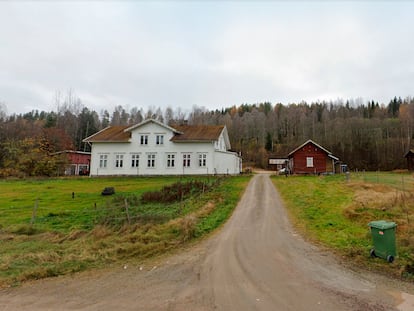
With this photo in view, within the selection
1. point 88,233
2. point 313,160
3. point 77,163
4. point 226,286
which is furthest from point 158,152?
point 226,286

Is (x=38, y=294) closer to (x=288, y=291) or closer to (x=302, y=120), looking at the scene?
(x=288, y=291)

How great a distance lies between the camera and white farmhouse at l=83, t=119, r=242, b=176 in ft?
106

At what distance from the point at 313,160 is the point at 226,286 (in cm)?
3340

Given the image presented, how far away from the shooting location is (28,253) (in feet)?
26.1

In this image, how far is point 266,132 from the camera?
84.8 meters

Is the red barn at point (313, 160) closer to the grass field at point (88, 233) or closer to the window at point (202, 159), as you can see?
the window at point (202, 159)

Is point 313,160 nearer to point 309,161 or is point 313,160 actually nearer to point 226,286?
point 309,161

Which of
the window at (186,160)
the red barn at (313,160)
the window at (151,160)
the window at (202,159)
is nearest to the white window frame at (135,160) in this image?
the window at (151,160)

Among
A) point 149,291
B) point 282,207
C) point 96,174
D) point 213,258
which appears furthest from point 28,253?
point 96,174

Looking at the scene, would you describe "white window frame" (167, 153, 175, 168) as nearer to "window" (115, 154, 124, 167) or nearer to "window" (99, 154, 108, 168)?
"window" (115, 154, 124, 167)

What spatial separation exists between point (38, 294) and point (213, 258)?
4.45m

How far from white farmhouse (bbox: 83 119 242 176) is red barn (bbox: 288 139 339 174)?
10838mm

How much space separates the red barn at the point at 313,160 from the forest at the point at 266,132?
2702 centimetres

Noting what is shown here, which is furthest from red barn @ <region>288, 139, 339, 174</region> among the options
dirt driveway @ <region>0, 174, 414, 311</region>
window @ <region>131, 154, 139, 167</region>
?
dirt driveway @ <region>0, 174, 414, 311</region>
